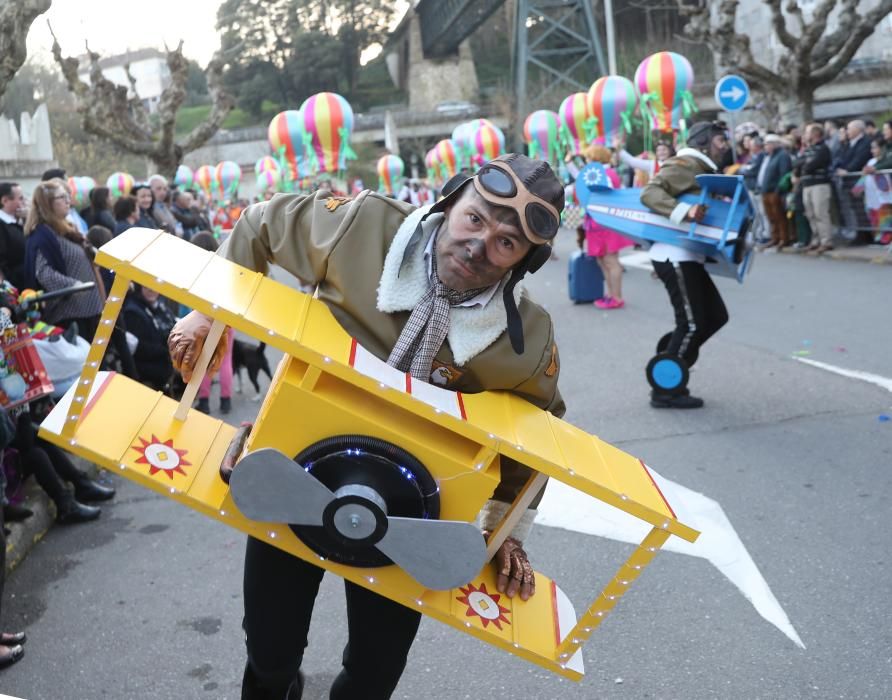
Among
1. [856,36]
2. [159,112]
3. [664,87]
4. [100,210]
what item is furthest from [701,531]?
[159,112]

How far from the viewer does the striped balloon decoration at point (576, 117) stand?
17.6 meters

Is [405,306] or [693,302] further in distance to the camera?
[693,302]

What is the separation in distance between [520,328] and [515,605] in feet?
2.18

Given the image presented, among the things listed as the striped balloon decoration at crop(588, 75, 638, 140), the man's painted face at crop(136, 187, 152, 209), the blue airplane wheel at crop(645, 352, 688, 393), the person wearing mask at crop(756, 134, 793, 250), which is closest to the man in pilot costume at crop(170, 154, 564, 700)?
the blue airplane wheel at crop(645, 352, 688, 393)

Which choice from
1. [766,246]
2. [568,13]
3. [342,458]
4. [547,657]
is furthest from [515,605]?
[568,13]

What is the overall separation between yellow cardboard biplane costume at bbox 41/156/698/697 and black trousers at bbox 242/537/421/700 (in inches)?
7.4

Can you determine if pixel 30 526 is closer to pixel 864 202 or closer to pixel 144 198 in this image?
pixel 144 198

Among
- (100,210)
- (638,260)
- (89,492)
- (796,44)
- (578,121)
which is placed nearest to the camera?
(89,492)

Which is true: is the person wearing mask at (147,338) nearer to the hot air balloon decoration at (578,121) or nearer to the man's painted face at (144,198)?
the man's painted face at (144,198)

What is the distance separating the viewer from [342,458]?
1.95 metres

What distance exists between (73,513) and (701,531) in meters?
3.30

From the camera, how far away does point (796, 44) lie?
63.1ft

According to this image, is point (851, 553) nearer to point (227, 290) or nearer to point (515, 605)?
point (515, 605)

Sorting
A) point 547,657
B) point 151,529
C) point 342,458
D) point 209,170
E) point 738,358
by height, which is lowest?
point 209,170
